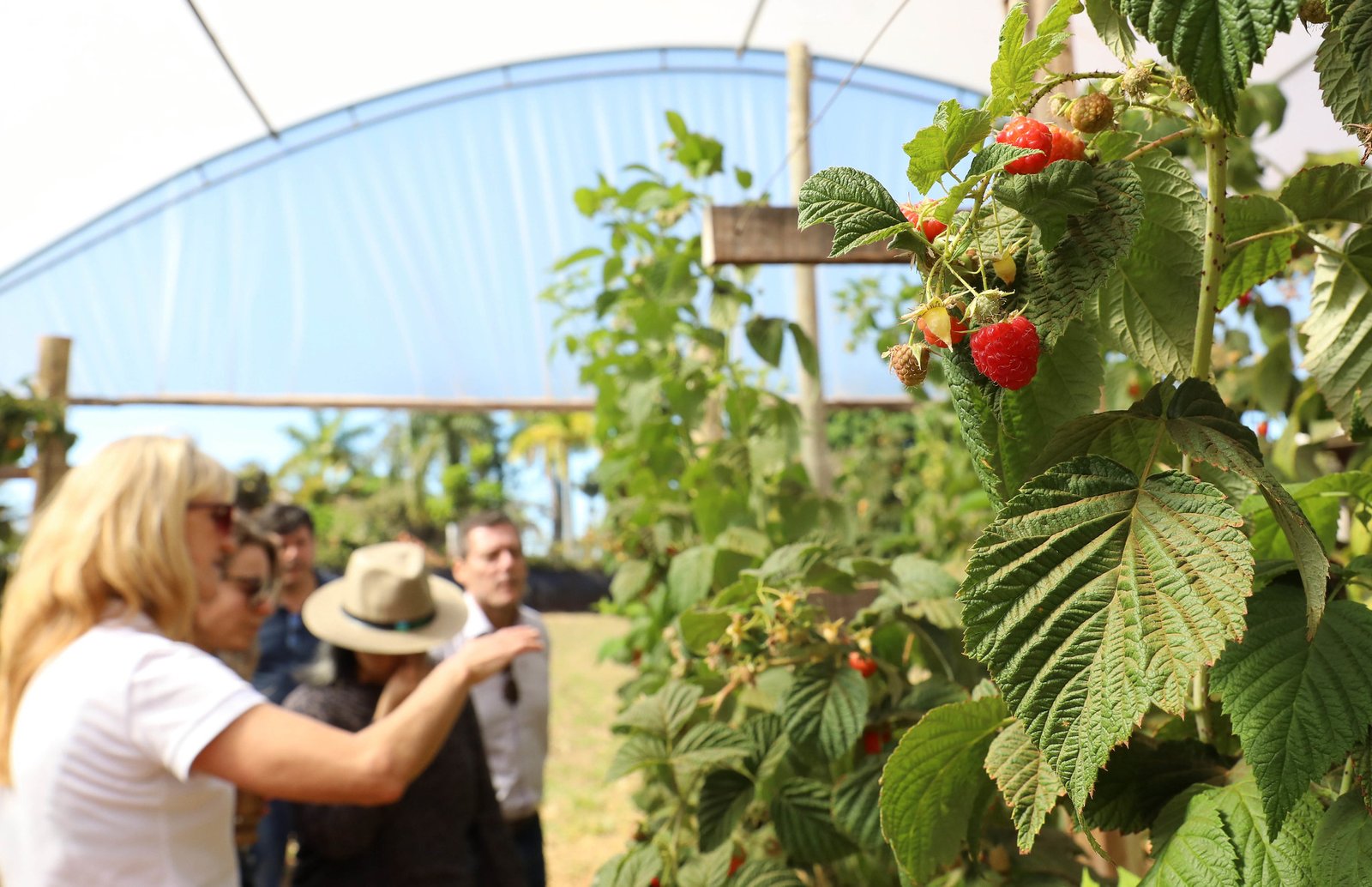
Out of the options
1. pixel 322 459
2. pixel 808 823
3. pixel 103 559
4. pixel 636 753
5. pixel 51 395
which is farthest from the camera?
pixel 322 459

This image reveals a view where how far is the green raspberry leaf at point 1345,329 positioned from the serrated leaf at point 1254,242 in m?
0.03

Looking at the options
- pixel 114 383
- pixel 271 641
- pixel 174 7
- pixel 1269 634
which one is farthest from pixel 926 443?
pixel 1269 634

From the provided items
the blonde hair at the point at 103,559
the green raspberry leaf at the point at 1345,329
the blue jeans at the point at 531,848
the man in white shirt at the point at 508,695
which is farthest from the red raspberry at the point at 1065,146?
the blue jeans at the point at 531,848

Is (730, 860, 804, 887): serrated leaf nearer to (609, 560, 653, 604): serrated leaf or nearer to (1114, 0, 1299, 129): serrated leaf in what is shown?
(1114, 0, 1299, 129): serrated leaf

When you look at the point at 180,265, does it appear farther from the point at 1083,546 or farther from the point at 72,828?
the point at 1083,546

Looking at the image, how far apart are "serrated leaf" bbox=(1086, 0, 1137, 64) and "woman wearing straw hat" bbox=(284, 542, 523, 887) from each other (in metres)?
2.17

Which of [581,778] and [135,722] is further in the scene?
[581,778]

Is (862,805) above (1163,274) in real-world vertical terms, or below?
below

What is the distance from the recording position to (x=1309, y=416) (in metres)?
1.95

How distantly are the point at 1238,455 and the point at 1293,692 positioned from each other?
14 centimetres

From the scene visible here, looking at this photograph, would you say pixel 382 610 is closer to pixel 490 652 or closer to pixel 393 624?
pixel 393 624

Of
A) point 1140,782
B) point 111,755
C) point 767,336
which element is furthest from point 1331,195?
point 111,755

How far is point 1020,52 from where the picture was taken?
0.59m

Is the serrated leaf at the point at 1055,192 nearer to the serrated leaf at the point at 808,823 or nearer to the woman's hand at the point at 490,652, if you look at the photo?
the serrated leaf at the point at 808,823
